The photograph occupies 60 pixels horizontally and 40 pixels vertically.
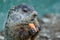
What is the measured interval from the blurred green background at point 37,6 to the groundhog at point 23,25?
1.22 meters

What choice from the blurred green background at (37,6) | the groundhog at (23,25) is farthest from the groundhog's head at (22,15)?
the blurred green background at (37,6)

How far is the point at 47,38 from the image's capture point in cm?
391

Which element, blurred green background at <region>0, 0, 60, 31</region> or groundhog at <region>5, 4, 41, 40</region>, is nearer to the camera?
groundhog at <region>5, 4, 41, 40</region>

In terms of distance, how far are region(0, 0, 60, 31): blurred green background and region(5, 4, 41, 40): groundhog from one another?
1219 mm

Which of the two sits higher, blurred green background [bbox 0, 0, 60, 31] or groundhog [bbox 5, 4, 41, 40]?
groundhog [bbox 5, 4, 41, 40]

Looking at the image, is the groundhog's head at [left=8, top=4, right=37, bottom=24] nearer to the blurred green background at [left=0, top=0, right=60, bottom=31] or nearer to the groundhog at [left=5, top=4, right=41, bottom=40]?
the groundhog at [left=5, top=4, right=41, bottom=40]

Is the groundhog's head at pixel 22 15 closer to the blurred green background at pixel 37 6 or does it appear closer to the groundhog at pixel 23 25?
the groundhog at pixel 23 25

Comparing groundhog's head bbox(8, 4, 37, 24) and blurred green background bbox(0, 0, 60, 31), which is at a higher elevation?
groundhog's head bbox(8, 4, 37, 24)

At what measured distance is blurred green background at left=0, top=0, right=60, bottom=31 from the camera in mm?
3817

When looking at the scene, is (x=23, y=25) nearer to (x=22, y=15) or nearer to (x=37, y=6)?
(x=22, y=15)

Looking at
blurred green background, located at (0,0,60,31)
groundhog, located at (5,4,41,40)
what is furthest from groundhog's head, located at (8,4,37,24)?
blurred green background, located at (0,0,60,31)

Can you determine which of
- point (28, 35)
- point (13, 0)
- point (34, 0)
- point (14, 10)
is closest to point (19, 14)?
point (14, 10)

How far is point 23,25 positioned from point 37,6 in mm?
2322

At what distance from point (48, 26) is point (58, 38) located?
62cm
